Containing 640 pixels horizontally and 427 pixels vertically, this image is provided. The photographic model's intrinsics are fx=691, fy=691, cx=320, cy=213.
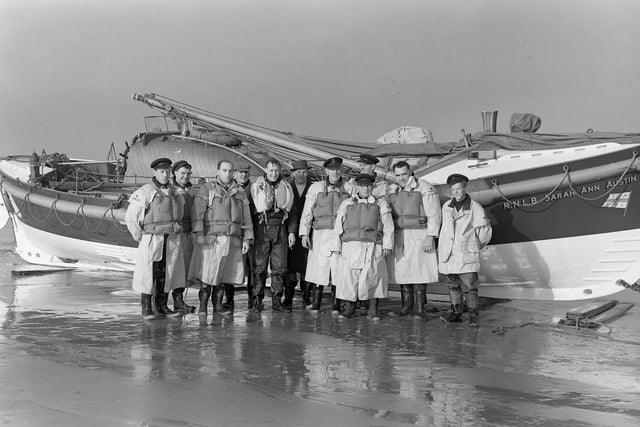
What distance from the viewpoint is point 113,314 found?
7219 millimetres

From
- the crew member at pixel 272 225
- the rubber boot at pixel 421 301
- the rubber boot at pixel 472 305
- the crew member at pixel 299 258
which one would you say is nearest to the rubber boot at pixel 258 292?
the crew member at pixel 272 225

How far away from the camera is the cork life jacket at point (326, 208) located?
7.16 meters

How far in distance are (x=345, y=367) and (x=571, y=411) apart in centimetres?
160

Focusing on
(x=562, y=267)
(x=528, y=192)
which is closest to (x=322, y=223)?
(x=528, y=192)

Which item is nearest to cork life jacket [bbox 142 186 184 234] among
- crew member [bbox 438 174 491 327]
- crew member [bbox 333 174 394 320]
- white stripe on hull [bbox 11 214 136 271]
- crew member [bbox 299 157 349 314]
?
crew member [bbox 299 157 349 314]

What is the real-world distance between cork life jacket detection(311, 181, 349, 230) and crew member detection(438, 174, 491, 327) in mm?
1108

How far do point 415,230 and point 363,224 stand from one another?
585mm

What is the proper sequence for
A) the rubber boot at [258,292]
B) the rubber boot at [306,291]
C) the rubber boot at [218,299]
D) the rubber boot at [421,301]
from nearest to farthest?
1. the rubber boot at [421,301]
2. the rubber boot at [218,299]
3. the rubber boot at [258,292]
4. the rubber boot at [306,291]

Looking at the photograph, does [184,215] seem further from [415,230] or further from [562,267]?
[562,267]

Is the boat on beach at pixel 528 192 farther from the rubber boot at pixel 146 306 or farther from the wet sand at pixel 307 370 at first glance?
the rubber boot at pixel 146 306

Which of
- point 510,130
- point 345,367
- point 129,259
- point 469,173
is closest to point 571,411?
point 345,367

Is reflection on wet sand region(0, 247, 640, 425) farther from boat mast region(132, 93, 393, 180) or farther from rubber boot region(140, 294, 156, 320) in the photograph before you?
boat mast region(132, 93, 393, 180)

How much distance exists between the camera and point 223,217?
22.7ft

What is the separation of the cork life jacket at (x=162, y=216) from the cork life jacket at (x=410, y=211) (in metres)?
2.18
